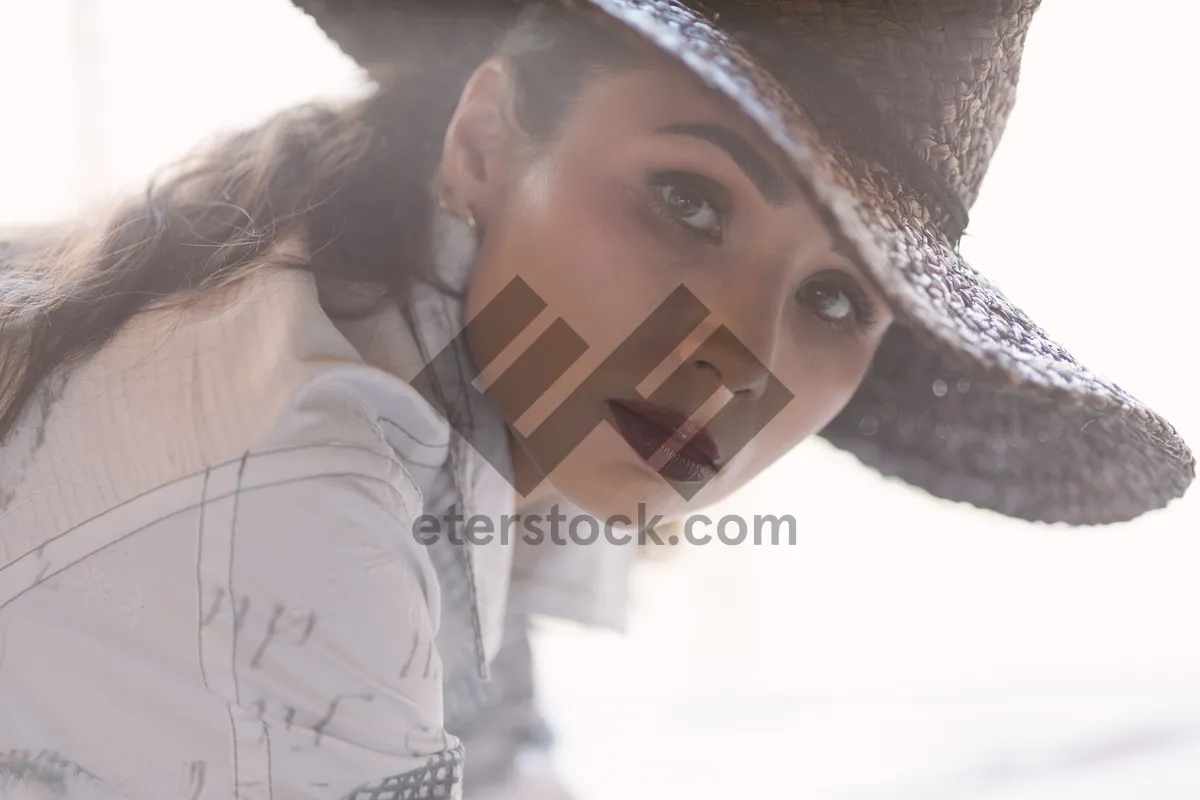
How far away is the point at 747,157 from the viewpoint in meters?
0.36

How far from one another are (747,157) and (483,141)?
0.12 m

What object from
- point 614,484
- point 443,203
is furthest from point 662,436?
point 443,203

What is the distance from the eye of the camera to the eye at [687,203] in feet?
1.25

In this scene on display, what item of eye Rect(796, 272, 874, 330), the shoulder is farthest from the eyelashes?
the shoulder

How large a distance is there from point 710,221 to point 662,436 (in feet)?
0.31

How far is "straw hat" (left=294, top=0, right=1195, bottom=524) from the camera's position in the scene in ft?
1.13

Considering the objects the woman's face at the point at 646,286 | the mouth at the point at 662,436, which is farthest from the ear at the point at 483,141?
the mouth at the point at 662,436

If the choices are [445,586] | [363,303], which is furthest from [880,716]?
[363,303]

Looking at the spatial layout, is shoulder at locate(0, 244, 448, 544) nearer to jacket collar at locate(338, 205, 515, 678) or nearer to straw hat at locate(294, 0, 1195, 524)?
jacket collar at locate(338, 205, 515, 678)

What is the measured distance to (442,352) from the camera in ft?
1.43

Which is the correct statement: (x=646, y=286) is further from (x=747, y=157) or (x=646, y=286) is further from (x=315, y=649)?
(x=315, y=649)

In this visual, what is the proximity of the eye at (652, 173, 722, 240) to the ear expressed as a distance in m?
0.07

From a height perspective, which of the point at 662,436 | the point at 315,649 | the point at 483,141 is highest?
the point at 483,141

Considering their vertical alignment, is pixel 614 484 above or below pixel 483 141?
below
